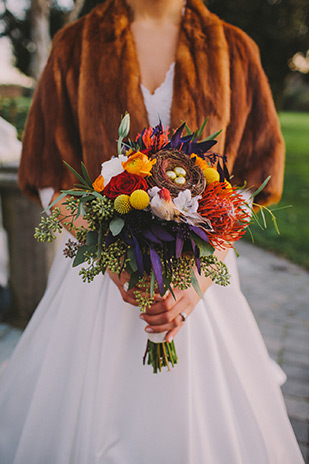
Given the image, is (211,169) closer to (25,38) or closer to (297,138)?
(297,138)

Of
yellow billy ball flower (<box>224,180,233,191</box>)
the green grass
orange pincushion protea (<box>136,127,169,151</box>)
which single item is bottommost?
the green grass

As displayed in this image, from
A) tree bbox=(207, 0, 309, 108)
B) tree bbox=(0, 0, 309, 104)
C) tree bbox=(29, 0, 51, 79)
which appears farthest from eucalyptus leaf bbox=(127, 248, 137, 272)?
tree bbox=(207, 0, 309, 108)

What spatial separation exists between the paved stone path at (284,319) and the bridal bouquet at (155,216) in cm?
168

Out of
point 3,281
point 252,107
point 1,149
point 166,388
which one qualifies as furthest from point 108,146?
point 3,281

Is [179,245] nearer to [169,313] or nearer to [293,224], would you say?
[169,313]

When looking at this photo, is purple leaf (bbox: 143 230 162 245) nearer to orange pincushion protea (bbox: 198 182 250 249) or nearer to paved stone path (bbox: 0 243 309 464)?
orange pincushion protea (bbox: 198 182 250 249)

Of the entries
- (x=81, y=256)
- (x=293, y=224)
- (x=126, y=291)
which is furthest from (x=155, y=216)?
(x=293, y=224)

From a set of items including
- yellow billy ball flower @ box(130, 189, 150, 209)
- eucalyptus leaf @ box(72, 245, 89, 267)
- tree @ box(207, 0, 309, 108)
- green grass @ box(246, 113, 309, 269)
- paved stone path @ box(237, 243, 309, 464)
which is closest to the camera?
yellow billy ball flower @ box(130, 189, 150, 209)

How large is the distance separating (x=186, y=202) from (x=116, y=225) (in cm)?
22

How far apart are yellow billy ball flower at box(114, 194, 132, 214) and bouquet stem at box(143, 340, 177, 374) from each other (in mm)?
595

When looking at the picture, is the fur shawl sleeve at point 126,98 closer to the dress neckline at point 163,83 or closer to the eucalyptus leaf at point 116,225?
the dress neckline at point 163,83

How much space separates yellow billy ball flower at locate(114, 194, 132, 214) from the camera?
3.73 ft

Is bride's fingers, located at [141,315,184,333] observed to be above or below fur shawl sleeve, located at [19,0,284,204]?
below

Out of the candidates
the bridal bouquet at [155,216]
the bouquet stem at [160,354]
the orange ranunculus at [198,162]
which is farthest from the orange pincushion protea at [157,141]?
the bouquet stem at [160,354]
